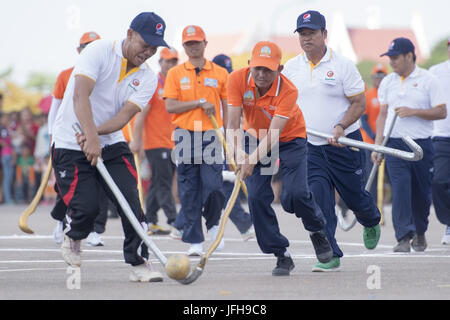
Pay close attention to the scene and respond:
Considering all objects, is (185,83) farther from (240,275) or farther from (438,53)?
(438,53)

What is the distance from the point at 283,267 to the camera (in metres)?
7.88

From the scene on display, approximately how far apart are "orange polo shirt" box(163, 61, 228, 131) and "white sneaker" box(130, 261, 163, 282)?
3.22 metres

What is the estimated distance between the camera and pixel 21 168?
20.8m

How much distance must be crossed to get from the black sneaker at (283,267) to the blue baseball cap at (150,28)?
83.2 inches

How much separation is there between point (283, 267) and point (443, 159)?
4191 millimetres

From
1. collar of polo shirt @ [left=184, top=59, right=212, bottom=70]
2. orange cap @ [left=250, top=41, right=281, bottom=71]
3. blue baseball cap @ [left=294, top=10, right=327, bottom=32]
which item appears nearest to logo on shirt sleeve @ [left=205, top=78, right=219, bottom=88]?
collar of polo shirt @ [left=184, top=59, right=212, bottom=70]

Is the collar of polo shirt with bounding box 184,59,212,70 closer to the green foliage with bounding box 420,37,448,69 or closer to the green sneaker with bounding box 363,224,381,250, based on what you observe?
the green sneaker with bounding box 363,224,381,250

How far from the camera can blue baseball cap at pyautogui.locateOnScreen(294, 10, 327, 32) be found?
834cm

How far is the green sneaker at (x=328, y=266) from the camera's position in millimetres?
8102

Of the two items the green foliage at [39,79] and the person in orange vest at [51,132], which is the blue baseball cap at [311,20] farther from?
the green foliage at [39,79]

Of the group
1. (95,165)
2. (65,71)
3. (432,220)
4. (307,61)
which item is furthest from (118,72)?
(432,220)

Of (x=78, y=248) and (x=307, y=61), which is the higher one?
(x=307, y=61)

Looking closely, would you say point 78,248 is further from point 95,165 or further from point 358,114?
point 358,114
